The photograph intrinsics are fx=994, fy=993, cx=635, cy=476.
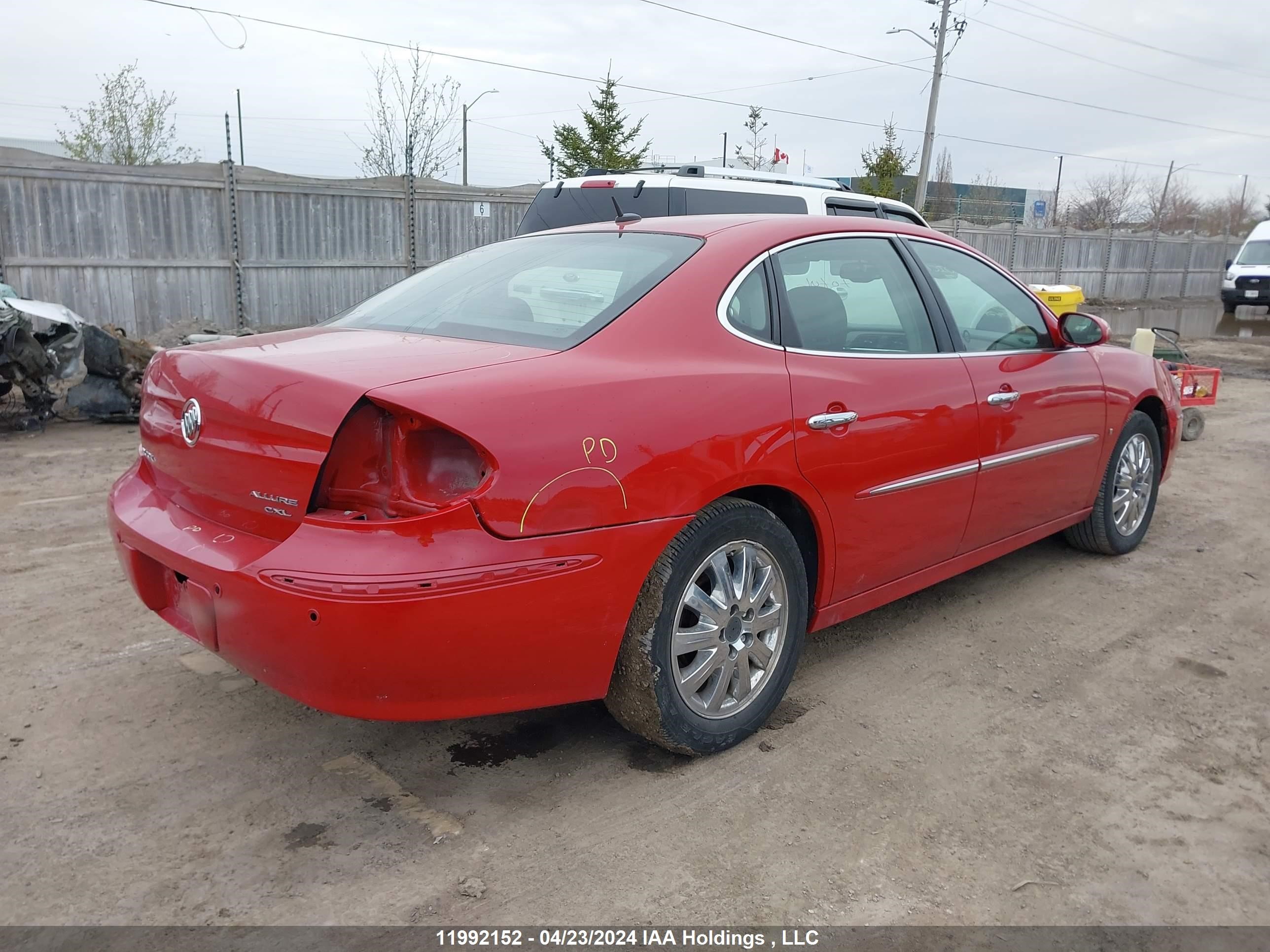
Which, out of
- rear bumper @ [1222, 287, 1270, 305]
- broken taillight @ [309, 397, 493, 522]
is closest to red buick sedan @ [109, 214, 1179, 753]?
broken taillight @ [309, 397, 493, 522]

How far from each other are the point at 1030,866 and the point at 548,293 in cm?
216

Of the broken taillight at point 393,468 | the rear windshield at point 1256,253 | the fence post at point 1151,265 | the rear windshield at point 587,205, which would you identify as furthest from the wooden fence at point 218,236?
the fence post at point 1151,265

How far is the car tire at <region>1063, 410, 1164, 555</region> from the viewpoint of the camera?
16.2 ft

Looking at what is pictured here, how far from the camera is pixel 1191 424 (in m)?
8.53

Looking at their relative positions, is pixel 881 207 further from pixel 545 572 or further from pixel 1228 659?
pixel 545 572

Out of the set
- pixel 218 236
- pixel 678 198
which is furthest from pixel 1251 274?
pixel 218 236

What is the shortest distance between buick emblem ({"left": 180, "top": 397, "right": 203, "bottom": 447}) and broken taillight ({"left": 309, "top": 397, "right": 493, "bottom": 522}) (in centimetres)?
53

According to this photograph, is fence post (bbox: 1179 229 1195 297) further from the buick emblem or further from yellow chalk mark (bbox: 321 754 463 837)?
the buick emblem

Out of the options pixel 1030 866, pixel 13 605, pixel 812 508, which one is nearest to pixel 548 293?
pixel 812 508

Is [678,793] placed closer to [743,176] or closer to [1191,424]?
[743,176]

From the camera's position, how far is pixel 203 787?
2.84m

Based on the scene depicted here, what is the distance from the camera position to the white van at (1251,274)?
75.4 feet

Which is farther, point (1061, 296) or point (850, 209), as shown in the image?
point (1061, 296)

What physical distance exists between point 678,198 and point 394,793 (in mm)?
5436
